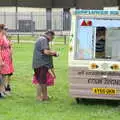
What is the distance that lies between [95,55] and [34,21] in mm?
30520

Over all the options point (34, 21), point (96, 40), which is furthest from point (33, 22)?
point (96, 40)

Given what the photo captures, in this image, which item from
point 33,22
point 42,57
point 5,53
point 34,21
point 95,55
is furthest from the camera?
point 34,21

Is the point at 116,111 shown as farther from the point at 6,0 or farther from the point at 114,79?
the point at 6,0

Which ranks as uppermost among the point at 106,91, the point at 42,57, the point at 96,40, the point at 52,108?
the point at 96,40

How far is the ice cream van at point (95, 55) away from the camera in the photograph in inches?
471

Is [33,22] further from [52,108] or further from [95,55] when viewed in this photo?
[52,108]

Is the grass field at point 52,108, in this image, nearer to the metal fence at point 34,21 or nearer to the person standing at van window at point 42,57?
the person standing at van window at point 42,57

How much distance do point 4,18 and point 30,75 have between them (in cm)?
2526

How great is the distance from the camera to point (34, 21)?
4247 centimetres

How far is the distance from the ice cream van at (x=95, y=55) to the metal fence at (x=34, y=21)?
2736 centimetres

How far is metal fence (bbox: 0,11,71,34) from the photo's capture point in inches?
1592

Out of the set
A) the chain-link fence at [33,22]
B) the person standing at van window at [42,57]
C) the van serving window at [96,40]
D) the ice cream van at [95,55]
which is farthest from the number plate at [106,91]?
the chain-link fence at [33,22]

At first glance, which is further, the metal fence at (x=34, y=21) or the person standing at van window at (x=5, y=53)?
the metal fence at (x=34, y=21)

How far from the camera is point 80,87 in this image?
12.1 meters
